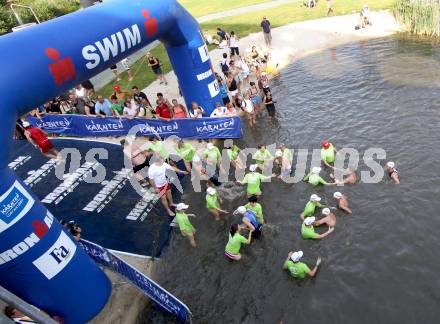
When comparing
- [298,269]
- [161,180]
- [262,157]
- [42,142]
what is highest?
[42,142]

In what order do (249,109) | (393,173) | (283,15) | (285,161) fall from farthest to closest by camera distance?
(283,15)
(249,109)
(285,161)
(393,173)

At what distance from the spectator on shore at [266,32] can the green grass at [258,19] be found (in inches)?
165

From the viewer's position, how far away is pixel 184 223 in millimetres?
12070

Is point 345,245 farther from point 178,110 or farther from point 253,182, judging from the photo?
point 178,110

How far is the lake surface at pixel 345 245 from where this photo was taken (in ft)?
32.3

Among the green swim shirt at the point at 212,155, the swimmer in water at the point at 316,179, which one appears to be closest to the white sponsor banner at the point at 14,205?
the green swim shirt at the point at 212,155

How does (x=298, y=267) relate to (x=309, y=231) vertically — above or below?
above

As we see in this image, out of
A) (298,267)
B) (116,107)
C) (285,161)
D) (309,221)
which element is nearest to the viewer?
(298,267)

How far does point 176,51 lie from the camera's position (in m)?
17.0

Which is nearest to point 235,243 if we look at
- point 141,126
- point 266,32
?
point 141,126

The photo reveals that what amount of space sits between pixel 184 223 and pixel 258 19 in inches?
1111

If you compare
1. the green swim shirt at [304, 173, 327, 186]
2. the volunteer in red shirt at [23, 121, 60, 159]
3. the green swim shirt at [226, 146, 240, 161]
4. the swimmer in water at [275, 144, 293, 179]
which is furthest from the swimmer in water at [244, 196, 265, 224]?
the volunteer in red shirt at [23, 121, 60, 159]

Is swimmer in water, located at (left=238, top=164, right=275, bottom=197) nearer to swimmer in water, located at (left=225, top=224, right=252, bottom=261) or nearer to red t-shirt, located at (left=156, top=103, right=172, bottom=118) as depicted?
swimmer in water, located at (left=225, top=224, right=252, bottom=261)

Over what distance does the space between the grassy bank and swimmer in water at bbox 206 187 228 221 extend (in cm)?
2002
